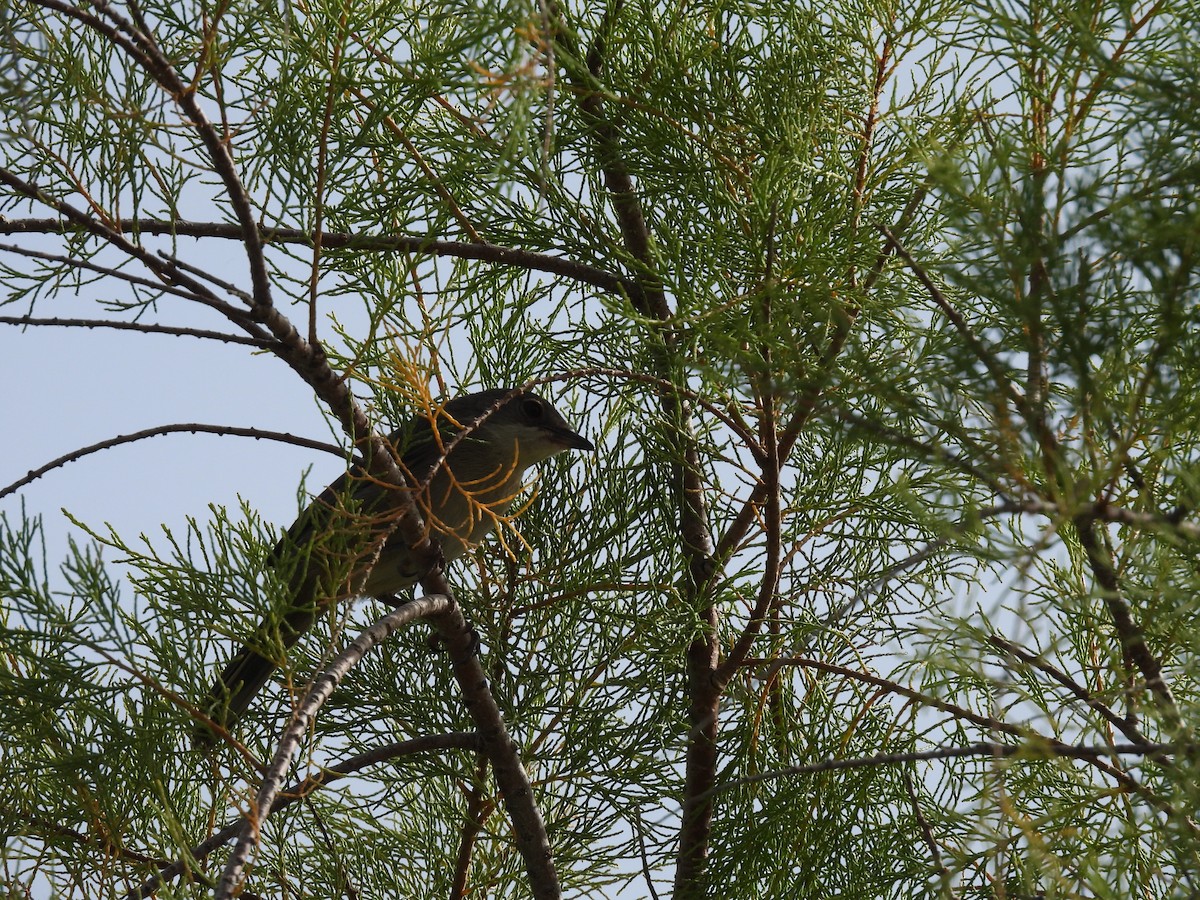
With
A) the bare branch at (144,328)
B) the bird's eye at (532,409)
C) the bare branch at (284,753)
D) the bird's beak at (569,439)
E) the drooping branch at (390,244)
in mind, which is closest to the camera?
the bare branch at (284,753)

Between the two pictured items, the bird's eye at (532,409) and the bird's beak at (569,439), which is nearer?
the bird's beak at (569,439)

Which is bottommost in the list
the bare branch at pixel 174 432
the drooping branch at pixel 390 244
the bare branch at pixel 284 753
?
the bare branch at pixel 284 753

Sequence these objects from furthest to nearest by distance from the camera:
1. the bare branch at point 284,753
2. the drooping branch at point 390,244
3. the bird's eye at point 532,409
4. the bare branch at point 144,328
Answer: the bird's eye at point 532,409
the drooping branch at point 390,244
the bare branch at point 144,328
the bare branch at point 284,753

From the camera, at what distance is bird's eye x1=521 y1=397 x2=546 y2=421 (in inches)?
145

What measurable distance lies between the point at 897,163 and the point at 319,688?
154 centimetres

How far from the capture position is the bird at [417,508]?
1.96 metres

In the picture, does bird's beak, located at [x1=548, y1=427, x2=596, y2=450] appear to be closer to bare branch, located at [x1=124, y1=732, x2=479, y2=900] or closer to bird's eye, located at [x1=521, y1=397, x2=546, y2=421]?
bird's eye, located at [x1=521, y1=397, x2=546, y2=421]

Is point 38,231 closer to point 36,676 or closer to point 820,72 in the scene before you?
point 36,676

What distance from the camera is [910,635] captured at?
8.62ft

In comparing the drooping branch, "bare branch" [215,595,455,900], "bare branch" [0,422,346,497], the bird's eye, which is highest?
the bird's eye

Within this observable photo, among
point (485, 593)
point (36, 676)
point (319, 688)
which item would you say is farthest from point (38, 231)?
point (485, 593)

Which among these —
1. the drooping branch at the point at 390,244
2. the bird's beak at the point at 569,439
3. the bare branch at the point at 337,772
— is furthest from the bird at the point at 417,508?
the drooping branch at the point at 390,244

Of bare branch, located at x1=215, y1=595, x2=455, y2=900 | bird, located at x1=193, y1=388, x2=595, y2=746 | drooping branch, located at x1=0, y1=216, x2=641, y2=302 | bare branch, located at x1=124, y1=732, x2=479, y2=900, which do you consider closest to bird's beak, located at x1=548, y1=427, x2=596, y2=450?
bird, located at x1=193, y1=388, x2=595, y2=746

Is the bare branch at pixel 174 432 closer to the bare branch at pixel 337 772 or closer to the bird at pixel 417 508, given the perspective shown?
the bird at pixel 417 508
